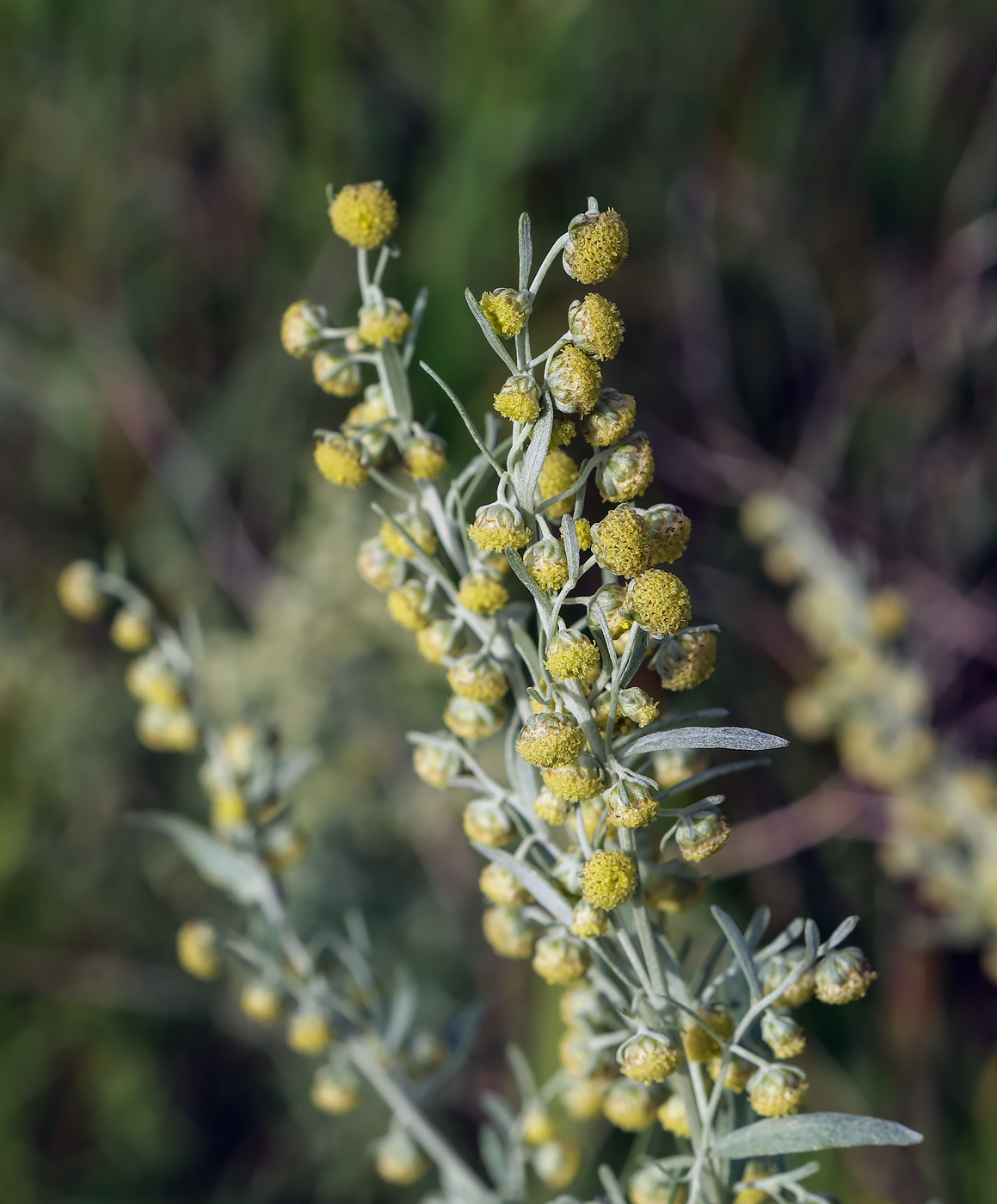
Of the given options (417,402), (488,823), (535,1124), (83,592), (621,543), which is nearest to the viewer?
(621,543)

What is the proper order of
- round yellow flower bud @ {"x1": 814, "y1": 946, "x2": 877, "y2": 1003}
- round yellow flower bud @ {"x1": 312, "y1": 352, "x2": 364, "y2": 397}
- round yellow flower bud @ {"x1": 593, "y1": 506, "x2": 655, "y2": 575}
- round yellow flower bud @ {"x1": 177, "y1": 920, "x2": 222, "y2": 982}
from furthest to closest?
round yellow flower bud @ {"x1": 177, "y1": 920, "x2": 222, "y2": 982} < round yellow flower bud @ {"x1": 312, "y1": 352, "x2": 364, "y2": 397} < round yellow flower bud @ {"x1": 814, "y1": 946, "x2": 877, "y2": 1003} < round yellow flower bud @ {"x1": 593, "y1": 506, "x2": 655, "y2": 575}

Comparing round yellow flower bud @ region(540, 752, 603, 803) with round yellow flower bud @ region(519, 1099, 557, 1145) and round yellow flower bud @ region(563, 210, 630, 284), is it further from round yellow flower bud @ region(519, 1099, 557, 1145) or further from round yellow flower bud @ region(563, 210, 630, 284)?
round yellow flower bud @ region(519, 1099, 557, 1145)

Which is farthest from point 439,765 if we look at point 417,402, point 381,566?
point 417,402

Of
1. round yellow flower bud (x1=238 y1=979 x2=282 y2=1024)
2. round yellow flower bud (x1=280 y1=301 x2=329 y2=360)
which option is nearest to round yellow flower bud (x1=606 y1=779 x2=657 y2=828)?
round yellow flower bud (x1=280 y1=301 x2=329 y2=360)

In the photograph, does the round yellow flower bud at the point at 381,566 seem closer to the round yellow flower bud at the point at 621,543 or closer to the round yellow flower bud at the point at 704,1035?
the round yellow flower bud at the point at 621,543

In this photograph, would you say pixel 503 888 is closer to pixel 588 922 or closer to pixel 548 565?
pixel 588 922

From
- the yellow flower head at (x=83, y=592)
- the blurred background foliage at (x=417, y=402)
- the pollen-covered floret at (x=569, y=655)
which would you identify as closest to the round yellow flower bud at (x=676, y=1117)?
the pollen-covered floret at (x=569, y=655)
